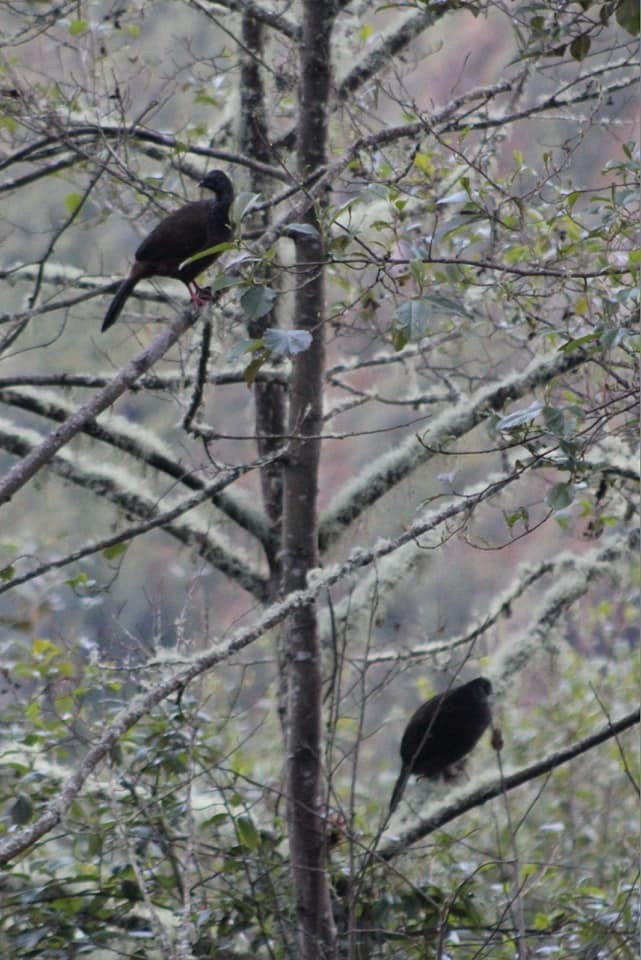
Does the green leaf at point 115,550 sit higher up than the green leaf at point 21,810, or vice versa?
the green leaf at point 115,550

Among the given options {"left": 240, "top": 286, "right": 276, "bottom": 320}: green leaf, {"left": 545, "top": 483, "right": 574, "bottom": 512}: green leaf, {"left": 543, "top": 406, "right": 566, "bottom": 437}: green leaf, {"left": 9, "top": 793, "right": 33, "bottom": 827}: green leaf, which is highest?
{"left": 240, "top": 286, "right": 276, "bottom": 320}: green leaf

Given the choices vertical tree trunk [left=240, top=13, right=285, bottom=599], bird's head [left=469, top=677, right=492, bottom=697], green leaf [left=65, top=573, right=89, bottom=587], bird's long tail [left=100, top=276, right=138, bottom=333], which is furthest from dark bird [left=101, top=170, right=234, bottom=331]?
bird's head [left=469, top=677, right=492, bottom=697]

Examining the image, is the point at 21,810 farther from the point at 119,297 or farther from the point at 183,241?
the point at 183,241

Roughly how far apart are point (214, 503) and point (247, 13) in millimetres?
1342

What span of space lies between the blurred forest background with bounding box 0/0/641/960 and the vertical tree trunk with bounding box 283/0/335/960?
0.01 metres

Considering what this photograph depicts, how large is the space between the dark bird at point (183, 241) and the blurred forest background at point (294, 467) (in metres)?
0.09

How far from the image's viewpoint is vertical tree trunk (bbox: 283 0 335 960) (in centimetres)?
272

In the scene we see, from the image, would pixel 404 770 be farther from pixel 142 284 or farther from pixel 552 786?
pixel 552 786

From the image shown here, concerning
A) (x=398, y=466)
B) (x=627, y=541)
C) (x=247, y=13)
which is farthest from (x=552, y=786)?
(x=247, y=13)

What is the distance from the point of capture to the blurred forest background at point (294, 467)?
2.06 m

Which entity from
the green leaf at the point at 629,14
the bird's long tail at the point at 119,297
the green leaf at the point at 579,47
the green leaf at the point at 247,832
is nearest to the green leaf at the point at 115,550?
the green leaf at the point at 247,832

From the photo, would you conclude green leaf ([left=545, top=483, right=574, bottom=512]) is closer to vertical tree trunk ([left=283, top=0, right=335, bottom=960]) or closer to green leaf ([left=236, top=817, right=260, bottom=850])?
vertical tree trunk ([left=283, top=0, right=335, bottom=960])

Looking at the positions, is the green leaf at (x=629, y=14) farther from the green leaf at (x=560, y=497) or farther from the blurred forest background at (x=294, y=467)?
the green leaf at (x=560, y=497)

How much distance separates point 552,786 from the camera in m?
5.62
